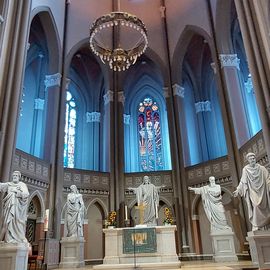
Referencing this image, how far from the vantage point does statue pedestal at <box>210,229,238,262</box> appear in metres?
11.2

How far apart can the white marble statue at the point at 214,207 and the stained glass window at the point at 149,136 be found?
6.74 metres

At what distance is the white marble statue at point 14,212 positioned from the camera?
7922 millimetres

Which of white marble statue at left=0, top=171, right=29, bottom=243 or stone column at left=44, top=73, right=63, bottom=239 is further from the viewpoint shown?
stone column at left=44, top=73, right=63, bottom=239

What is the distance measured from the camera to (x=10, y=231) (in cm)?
793

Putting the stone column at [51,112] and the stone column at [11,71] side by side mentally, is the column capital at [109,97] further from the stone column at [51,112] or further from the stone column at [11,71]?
the stone column at [11,71]

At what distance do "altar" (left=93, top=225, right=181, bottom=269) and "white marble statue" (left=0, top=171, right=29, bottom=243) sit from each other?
3.28m

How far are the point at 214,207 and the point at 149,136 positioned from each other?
27.5 ft

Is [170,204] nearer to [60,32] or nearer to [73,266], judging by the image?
[73,266]

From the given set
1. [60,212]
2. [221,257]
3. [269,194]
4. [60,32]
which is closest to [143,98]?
[60,32]

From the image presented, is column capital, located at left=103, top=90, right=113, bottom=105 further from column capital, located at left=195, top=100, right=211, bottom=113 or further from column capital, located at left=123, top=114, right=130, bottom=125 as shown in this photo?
column capital, located at left=195, top=100, right=211, bottom=113

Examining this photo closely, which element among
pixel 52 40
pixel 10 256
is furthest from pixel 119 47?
pixel 10 256

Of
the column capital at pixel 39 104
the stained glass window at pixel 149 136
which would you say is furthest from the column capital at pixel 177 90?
the column capital at pixel 39 104

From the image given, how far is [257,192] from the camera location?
25.9ft

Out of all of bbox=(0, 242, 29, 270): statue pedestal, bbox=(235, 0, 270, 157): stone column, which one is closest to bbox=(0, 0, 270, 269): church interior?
bbox=(235, 0, 270, 157): stone column
